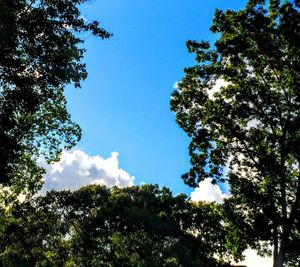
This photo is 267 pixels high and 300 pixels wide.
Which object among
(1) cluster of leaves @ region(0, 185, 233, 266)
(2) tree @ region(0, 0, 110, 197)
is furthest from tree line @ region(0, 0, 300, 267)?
(1) cluster of leaves @ region(0, 185, 233, 266)

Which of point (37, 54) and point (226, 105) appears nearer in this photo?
point (37, 54)

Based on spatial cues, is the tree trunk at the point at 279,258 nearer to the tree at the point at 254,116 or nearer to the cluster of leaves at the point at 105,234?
the tree at the point at 254,116

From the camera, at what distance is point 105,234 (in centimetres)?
5628

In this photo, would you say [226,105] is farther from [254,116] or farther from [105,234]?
[105,234]

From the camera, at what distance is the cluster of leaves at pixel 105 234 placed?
176 ft

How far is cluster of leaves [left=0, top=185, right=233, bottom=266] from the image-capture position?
176 feet

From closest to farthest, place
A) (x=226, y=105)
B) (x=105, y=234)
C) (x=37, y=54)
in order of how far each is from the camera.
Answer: (x=37, y=54), (x=226, y=105), (x=105, y=234)

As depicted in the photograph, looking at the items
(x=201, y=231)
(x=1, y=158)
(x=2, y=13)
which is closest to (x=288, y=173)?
(x=1, y=158)

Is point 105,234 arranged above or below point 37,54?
above

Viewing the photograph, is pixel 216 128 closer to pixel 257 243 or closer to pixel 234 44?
pixel 234 44

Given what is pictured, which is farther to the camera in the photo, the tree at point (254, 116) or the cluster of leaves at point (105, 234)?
the cluster of leaves at point (105, 234)

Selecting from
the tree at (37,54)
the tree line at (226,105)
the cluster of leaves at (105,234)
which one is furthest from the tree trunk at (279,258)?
the cluster of leaves at (105,234)

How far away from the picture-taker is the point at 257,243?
27.5 metres

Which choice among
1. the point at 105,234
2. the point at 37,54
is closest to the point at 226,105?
the point at 37,54
